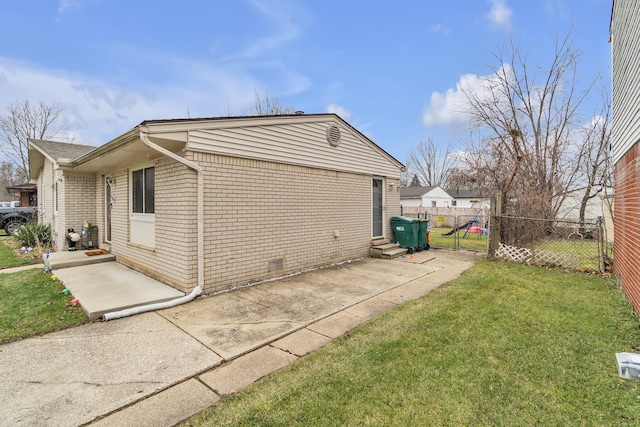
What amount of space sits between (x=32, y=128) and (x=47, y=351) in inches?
1289

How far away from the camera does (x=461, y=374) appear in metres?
2.81

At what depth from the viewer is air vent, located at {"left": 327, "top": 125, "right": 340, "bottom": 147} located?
25.7 feet

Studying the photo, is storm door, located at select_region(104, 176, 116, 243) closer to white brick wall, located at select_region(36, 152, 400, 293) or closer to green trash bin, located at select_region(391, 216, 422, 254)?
white brick wall, located at select_region(36, 152, 400, 293)

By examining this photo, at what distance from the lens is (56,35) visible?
416 inches

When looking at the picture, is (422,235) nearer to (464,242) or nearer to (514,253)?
(514,253)

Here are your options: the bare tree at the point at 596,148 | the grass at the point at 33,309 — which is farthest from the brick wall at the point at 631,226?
the bare tree at the point at 596,148

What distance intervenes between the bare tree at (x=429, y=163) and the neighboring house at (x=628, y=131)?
36.1 m

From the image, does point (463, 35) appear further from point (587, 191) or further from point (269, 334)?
point (269, 334)

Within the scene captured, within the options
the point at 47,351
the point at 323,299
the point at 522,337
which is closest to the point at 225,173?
the point at 323,299

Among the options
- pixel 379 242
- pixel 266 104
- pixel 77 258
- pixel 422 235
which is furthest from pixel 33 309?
pixel 266 104

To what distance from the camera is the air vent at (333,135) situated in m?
7.85

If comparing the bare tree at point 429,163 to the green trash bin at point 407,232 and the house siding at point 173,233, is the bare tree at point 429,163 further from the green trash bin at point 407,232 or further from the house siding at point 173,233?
the house siding at point 173,233

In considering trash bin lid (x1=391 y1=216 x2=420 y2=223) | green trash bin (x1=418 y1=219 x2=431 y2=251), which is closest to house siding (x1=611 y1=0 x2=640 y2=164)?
trash bin lid (x1=391 y1=216 x2=420 y2=223)

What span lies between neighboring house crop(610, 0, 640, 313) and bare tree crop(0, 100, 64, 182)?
35.0m
